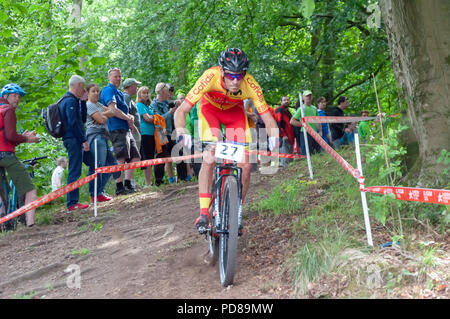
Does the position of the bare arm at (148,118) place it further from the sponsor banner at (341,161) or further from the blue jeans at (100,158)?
the sponsor banner at (341,161)

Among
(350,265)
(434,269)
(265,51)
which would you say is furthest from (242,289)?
(265,51)

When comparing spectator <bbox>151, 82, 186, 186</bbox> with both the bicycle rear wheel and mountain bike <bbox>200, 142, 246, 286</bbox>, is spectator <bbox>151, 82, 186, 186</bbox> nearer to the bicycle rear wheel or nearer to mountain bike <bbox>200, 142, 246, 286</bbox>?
mountain bike <bbox>200, 142, 246, 286</bbox>

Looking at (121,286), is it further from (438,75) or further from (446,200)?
(438,75)

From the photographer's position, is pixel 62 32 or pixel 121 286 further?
pixel 62 32

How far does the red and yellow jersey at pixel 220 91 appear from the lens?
17.5 feet

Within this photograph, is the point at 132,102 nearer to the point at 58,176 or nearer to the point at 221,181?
the point at 58,176

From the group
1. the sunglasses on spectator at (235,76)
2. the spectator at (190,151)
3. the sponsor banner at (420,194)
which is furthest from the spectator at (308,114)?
the sponsor banner at (420,194)

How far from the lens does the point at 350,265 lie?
14.0ft

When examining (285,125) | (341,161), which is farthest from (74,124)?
(285,125)

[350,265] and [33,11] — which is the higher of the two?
[33,11]

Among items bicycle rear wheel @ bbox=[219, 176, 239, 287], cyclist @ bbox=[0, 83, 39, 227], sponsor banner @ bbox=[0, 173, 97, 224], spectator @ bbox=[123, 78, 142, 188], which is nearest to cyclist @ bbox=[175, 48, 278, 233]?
bicycle rear wheel @ bbox=[219, 176, 239, 287]

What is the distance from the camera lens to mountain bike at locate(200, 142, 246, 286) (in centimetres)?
444

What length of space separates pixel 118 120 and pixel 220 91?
424cm
